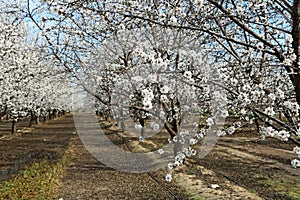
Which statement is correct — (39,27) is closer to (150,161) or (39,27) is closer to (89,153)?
(150,161)

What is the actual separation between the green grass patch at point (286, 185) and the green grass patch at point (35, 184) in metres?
3.96

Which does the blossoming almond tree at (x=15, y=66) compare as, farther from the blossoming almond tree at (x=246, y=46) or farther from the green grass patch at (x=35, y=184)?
the blossoming almond tree at (x=246, y=46)

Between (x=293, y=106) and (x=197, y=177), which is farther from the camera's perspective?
(x=197, y=177)

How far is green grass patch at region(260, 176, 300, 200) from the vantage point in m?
5.52

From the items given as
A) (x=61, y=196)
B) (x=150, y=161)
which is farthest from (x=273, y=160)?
(x=61, y=196)

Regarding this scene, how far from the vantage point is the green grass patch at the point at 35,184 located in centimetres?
579

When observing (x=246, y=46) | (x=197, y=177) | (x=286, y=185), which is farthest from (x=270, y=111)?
(x=197, y=177)

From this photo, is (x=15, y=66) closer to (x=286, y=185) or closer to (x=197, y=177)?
(x=197, y=177)

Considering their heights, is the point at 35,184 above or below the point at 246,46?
below

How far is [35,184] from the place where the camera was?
6.59 m

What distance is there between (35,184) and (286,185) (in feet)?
16.0

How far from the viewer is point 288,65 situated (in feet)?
8.76

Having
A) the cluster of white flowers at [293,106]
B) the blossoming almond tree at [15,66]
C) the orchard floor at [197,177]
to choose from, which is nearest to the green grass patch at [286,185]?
the orchard floor at [197,177]

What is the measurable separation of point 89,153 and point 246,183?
6.00 meters
